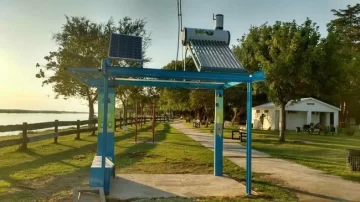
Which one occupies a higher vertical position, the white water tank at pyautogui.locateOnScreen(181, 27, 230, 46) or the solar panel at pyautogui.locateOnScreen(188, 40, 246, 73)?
the white water tank at pyautogui.locateOnScreen(181, 27, 230, 46)

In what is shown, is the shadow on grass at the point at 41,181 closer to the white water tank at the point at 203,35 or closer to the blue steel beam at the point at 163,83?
the blue steel beam at the point at 163,83

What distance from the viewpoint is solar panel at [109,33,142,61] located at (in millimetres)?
7090

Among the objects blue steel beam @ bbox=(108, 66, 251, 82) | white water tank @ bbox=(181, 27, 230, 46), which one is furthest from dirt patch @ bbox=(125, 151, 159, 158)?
blue steel beam @ bbox=(108, 66, 251, 82)

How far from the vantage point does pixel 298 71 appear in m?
20.4

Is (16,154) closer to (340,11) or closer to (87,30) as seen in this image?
(87,30)

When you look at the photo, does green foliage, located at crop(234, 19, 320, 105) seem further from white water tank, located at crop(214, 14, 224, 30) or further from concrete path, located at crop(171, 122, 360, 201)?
white water tank, located at crop(214, 14, 224, 30)

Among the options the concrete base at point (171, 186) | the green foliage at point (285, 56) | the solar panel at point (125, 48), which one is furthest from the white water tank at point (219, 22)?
the green foliage at point (285, 56)

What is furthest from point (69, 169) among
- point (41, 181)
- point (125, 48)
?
point (125, 48)

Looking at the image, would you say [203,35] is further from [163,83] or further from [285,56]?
[285,56]

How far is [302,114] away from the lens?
3678 cm

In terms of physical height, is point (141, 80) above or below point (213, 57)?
below

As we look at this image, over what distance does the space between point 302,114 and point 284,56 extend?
1794cm

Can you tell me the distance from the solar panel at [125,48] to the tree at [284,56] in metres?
14.3

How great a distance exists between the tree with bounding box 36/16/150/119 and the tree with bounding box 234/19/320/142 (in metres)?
8.82
